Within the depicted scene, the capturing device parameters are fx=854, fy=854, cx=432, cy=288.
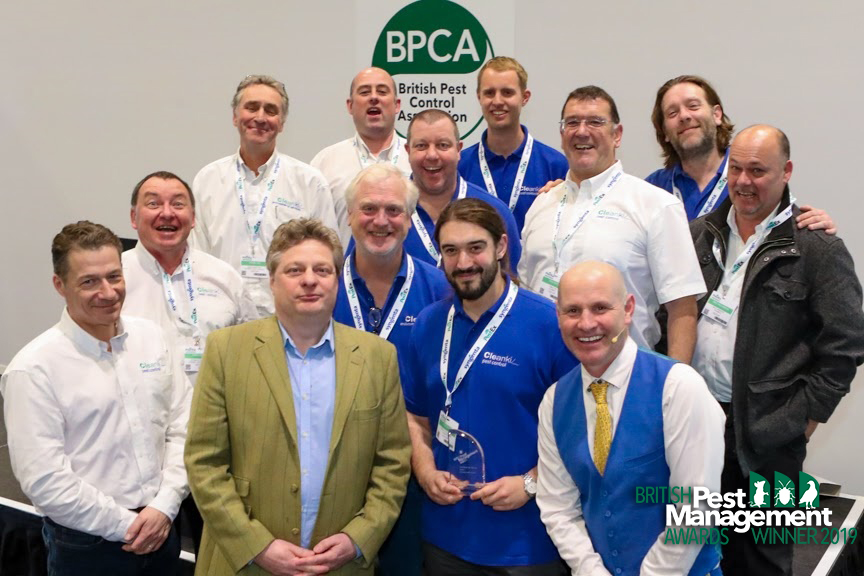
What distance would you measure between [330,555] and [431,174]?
5.64 feet

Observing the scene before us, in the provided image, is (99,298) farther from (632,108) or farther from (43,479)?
(632,108)

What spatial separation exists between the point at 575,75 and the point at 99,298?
3.56 metres

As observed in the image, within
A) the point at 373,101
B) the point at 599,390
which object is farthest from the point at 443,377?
the point at 373,101

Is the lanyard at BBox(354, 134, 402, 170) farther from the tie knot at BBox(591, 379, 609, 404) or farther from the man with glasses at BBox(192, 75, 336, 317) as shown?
the tie knot at BBox(591, 379, 609, 404)

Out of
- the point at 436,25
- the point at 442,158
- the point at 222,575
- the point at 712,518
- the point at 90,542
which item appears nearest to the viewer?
the point at 712,518

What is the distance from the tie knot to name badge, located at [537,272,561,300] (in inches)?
36.2

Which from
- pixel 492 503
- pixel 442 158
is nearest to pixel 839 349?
pixel 492 503

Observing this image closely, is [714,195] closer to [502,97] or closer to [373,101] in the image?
[502,97]

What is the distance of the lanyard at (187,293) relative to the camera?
11.1ft

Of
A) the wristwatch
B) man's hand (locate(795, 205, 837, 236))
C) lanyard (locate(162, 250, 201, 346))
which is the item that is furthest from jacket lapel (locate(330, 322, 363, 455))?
man's hand (locate(795, 205, 837, 236))

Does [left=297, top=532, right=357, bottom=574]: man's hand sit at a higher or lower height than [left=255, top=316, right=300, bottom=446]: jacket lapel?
lower

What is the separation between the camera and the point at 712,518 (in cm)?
239

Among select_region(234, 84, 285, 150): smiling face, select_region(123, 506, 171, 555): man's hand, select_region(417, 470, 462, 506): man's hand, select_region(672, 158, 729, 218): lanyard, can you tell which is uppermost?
select_region(234, 84, 285, 150): smiling face

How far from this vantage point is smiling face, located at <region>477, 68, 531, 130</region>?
13.4 feet
